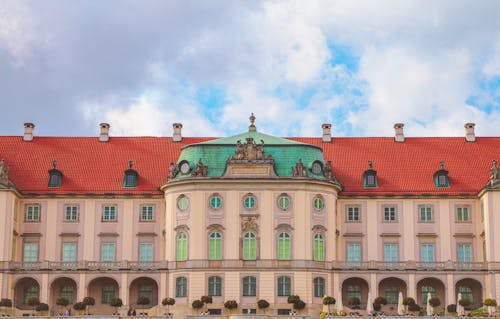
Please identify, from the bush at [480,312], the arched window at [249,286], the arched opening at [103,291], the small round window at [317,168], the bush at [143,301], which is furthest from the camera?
the arched opening at [103,291]

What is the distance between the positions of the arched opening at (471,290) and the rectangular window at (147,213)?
23.2m

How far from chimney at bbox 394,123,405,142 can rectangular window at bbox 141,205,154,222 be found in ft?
67.4

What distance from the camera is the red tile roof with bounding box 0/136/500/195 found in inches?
3182

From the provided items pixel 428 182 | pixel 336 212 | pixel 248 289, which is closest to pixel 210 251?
pixel 248 289

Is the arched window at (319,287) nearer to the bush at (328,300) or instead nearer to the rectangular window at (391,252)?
the bush at (328,300)

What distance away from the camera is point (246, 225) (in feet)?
252

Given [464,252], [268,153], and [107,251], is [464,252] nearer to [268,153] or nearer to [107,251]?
[268,153]

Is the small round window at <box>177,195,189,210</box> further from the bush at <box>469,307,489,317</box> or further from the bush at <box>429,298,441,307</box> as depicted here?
the bush at <box>469,307,489,317</box>

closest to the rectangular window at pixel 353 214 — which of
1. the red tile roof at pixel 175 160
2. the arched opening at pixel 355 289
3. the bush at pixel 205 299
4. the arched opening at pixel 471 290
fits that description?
the red tile roof at pixel 175 160

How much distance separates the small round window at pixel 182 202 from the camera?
77750 millimetres

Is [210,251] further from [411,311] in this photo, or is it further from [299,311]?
[411,311]

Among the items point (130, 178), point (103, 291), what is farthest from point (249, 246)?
point (103, 291)

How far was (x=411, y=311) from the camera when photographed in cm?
7494

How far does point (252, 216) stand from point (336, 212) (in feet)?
23.1
